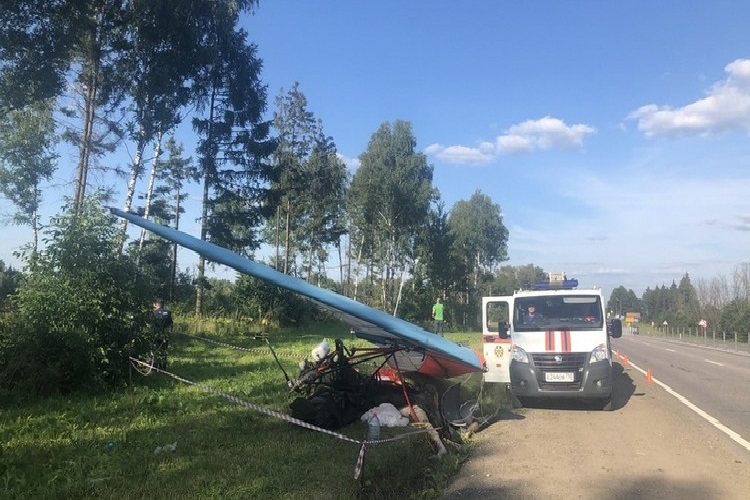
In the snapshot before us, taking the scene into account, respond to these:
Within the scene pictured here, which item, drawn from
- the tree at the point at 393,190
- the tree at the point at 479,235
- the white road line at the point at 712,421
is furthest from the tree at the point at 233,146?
the tree at the point at 479,235

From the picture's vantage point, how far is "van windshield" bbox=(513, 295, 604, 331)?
10000 mm

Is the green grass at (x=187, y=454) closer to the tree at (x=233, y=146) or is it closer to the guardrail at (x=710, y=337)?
the tree at (x=233, y=146)

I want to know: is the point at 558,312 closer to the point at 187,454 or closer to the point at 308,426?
the point at 308,426

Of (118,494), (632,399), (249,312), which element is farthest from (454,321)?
(118,494)

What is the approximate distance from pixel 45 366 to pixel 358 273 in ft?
143

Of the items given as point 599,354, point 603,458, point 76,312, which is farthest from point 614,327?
point 76,312

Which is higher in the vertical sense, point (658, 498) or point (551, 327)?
point (551, 327)

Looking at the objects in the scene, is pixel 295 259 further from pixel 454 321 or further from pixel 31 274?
pixel 31 274

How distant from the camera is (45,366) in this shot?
867cm

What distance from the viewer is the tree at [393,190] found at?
40.4 m

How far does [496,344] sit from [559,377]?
1.56 metres

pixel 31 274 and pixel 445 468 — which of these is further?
pixel 31 274

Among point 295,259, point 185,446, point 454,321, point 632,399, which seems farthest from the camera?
point 295,259

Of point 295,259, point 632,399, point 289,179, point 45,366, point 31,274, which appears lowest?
point 632,399
